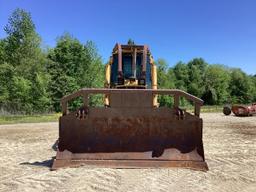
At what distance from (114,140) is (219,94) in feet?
230

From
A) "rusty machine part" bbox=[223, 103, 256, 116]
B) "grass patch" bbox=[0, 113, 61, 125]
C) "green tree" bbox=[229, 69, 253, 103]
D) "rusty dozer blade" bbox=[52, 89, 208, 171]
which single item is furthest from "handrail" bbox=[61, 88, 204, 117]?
"green tree" bbox=[229, 69, 253, 103]

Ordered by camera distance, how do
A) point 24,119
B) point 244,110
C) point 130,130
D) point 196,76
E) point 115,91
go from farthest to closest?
1. point 196,76
2. point 244,110
3. point 24,119
4. point 130,130
5. point 115,91

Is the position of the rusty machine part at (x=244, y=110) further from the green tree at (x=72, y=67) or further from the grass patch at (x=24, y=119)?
the green tree at (x=72, y=67)

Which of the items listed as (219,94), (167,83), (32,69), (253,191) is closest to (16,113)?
(32,69)

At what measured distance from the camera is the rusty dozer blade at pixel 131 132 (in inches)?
235

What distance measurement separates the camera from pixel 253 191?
4.61m

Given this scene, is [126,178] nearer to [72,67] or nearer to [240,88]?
[72,67]

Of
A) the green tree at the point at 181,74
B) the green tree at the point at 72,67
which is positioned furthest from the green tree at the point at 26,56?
the green tree at the point at 181,74

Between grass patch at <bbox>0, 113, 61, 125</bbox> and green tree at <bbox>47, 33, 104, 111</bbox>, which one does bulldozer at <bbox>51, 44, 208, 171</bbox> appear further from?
green tree at <bbox>47, 33, 104, 111</bbox>

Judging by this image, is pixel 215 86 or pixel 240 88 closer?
pixel 215 86

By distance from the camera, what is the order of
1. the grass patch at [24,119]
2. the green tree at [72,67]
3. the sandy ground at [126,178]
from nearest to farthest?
the sandy ground at [126,178] < the grass patch at [24,119] < the green tree at [72,67]

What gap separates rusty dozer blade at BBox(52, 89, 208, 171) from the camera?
5.96 m

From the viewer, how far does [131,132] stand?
20.2ft

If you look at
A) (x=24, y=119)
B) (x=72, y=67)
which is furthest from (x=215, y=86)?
(x=24, y=119)
